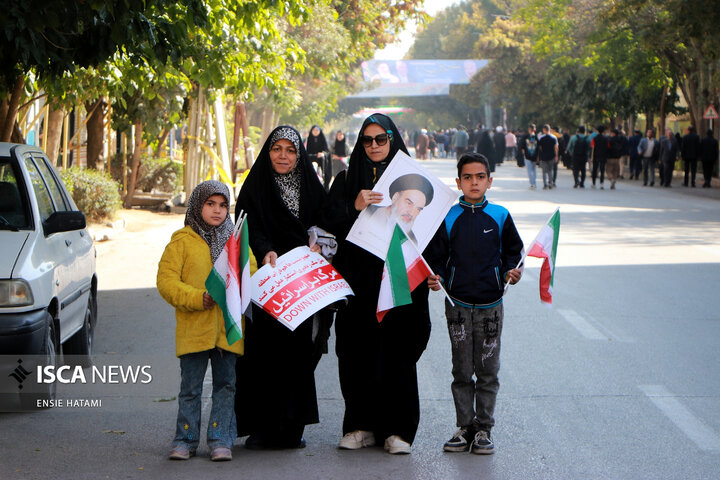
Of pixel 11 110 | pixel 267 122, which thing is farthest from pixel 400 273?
pixel 267 122

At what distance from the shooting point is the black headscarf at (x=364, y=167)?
520 cm

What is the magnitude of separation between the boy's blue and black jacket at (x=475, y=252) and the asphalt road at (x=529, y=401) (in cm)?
85

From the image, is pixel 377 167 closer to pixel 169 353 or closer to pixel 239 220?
pixel 239 220

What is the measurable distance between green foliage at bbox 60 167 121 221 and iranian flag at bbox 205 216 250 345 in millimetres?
13080

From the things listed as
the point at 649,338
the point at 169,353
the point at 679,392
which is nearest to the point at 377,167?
the point at 679,392

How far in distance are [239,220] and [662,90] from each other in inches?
1426

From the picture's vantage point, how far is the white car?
18.9ft

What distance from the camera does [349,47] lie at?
30766 mm

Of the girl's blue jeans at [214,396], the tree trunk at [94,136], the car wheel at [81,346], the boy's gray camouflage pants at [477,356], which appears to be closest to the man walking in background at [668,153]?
the tree trunk at [94,136]

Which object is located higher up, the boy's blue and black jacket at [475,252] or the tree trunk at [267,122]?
the tree trunk at [267,122]

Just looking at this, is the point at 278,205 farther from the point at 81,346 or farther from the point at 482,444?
the point at 81,346

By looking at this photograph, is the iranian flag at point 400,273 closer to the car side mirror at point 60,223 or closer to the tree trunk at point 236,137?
the car side mirror at point 60,223

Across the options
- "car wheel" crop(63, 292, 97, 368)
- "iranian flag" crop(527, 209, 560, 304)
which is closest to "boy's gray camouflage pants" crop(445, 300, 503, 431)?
"iranian flag" crop(527, 209, 560, 304)

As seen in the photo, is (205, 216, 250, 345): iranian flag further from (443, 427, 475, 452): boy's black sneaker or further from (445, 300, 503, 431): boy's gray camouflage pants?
(443, 427, 475, 452): boy's black sneaker
